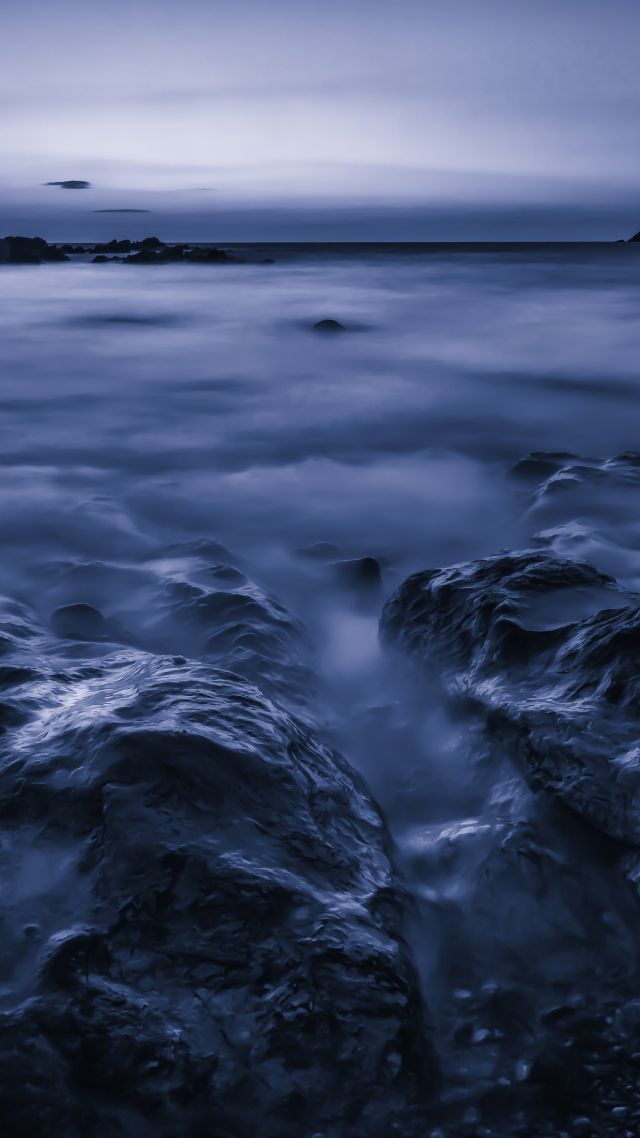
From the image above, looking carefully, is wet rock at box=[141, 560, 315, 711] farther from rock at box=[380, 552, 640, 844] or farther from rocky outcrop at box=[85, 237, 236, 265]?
rocky outcrop at box=[85, 237, 236, 265]

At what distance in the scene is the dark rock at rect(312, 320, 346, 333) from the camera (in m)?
15.9

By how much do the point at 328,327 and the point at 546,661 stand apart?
13.9 metres

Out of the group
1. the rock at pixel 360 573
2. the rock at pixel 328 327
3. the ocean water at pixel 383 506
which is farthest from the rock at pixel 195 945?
the rock at pixel 328 327

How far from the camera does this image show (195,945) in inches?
72.1

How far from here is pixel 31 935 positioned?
1.87 m

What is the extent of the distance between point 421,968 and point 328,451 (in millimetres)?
6759

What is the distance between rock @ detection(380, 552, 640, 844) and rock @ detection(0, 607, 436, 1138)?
0.60 meters

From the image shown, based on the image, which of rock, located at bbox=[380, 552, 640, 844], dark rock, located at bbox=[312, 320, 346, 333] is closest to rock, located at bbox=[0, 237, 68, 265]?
dark rock, located at bbox=[312, 320, 346, 333]

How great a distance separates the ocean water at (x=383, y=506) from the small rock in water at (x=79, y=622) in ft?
0.50

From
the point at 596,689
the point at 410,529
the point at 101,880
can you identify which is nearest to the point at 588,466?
the point at 410,529

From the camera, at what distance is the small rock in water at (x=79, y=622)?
3.97 m

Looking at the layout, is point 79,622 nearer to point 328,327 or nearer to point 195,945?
point 195,945

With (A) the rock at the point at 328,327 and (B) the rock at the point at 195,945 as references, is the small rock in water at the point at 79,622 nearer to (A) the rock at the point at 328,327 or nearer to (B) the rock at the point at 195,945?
(B) the rock at the point at 195,945

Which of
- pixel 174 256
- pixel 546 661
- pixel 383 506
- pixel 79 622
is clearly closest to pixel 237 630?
pixel 79 622
